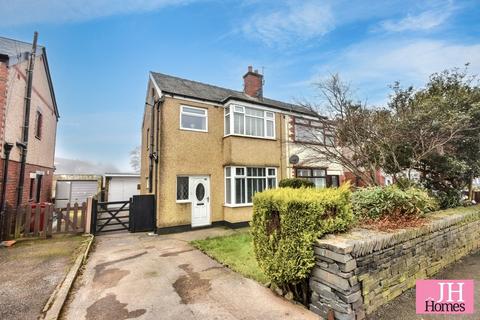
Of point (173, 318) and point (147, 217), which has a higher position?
point (147, 217)

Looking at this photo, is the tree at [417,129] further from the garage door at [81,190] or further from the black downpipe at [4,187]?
the garage door at [81,190]

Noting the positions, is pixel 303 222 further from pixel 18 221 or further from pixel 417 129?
pixel 18 221

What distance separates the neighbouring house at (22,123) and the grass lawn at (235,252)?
25.0 ft

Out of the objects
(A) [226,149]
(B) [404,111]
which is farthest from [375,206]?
(A) [226,149]

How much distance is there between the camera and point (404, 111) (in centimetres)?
841

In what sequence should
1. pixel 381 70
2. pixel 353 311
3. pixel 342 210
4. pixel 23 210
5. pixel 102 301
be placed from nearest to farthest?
pixel 353 311 < pixel 102 301 < pixel 342 210 < pixel 23 210 < pixel 381 70

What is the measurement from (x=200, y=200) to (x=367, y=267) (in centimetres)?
785

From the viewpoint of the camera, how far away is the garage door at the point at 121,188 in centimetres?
1810

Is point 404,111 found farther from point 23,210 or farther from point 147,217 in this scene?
point 23,210

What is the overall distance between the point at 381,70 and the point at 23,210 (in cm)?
1597

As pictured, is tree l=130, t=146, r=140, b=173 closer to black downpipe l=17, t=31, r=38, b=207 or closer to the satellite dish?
black downpipe l=17, t=31, r=38, b=207

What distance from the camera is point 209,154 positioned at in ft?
35.3

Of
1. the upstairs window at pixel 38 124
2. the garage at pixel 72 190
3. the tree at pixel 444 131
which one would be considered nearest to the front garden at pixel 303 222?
the tree at pixel 444 131

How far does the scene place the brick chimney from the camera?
13820 mm
